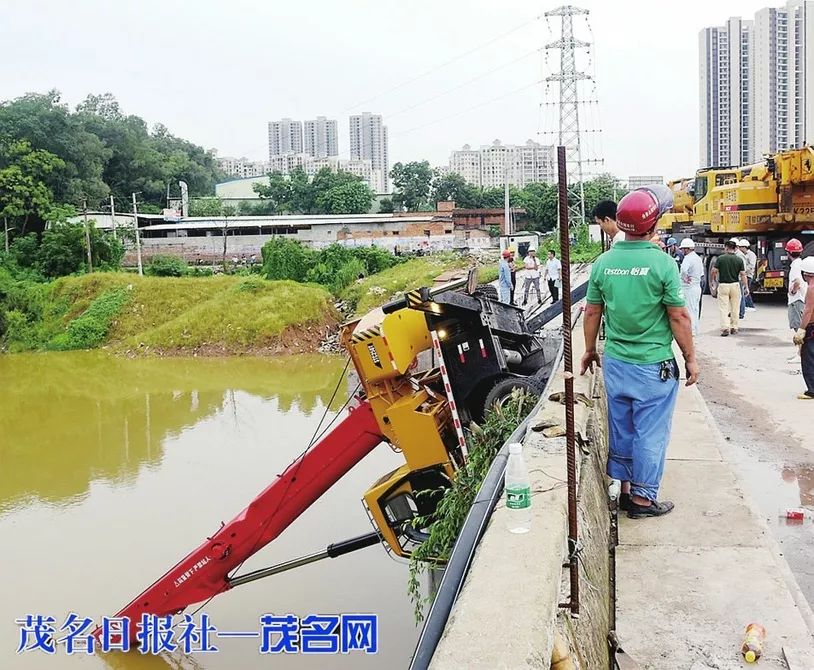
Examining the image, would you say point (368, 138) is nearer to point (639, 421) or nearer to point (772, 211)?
point (772, 211)

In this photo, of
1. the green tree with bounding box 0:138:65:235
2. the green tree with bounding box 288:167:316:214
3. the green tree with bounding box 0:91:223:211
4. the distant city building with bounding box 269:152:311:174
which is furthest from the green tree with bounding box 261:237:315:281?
the distant city building with bounding box 269:152:311:174

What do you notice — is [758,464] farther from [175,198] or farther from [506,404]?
[175,198]

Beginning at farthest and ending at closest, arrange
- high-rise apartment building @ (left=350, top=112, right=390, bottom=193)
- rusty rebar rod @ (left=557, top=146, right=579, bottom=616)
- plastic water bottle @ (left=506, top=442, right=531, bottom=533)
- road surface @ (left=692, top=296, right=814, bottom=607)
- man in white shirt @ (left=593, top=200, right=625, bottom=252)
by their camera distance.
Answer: high-rise apartment building @ (left=350, top=112, right=390, bottom=193)
man in white shirt @ (left=593, top=200, right=625, bottom=252)
road surface @ (left=692, top=296, right=814, bottom=607)
plastic water bottle @ (left=506, top=442, right=531, bottom=533)
rusty rebar rod @ (left=557, top=146, right=579, bottom=616)

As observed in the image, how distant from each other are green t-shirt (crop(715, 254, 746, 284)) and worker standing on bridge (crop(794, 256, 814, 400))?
4316 mm

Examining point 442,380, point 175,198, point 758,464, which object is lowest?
point 758,464

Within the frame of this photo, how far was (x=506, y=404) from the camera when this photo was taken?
18.0 ft

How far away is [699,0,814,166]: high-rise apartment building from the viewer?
51844 mm

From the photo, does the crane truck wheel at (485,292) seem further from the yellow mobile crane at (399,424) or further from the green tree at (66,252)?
the green tree at (66,252)

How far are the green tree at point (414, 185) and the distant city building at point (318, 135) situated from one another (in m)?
91.5

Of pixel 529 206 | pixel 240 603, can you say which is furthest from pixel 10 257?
pixel 240 603

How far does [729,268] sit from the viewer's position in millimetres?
12688

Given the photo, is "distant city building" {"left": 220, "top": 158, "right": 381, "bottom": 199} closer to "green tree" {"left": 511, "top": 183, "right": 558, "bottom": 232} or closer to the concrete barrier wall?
"green tree" {"left": 511, "top": 183, "right": 558, "bottom": 232}

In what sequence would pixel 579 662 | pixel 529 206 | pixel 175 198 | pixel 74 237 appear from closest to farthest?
pixel 579 662 → pixel 74 237 → pixel 529 206 → pixel 175 198

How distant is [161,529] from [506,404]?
20.0 ft
